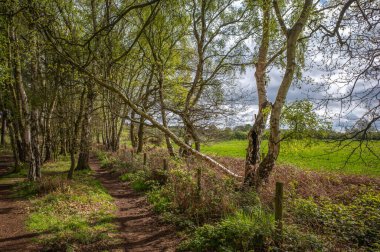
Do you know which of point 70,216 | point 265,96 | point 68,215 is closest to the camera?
point 70,216

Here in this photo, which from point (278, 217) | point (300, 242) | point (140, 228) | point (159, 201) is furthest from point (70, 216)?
point (300, 242)

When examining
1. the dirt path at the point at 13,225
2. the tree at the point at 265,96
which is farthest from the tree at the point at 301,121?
the dirt path at the point at 13,225

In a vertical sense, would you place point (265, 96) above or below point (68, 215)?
above

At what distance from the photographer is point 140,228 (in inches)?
300

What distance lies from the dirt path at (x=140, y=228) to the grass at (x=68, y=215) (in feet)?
1.14

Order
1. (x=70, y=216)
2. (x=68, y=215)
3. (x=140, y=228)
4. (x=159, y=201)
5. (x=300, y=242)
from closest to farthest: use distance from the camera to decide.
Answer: (x=300, y=242) < (x=140, y=228) < (x=70, y=216) < (x=68, y=215) < (x=159, y=201)

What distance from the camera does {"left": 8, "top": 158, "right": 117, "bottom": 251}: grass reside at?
622 centimetres

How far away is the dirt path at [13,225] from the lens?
6.00 metres

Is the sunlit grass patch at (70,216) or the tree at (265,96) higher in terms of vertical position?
the tree at (265,96)

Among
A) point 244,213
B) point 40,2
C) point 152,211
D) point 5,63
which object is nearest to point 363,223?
point 244,213

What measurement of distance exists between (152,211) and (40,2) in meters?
8.40

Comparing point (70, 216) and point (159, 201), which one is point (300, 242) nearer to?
point (159, 201)

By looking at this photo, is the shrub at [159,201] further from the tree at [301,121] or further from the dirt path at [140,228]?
the tree at [301,121]

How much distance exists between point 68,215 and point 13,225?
4.59 ft
